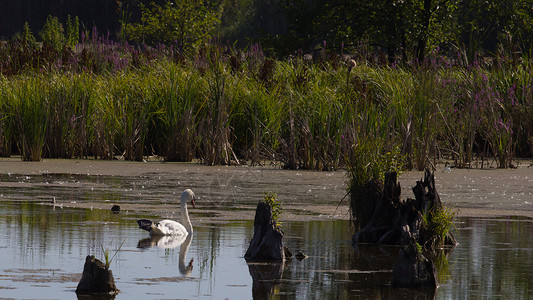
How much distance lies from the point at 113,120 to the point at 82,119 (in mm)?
572

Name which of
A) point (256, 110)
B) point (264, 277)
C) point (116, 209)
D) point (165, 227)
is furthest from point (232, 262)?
point (256, 110)

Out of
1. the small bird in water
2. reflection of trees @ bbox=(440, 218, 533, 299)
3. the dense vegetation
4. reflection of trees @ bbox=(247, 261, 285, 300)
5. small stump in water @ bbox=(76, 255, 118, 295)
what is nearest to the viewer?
small stump in water @ bbox=(76, 255, 118, 295)

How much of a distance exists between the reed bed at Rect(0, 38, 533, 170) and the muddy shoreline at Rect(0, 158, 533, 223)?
407mm

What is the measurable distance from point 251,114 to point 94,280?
32.1 ft

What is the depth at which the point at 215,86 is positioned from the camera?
15.9 m

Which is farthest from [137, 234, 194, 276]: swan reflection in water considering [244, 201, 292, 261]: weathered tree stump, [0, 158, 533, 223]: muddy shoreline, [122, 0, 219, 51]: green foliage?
[122, 0, 219, 51]: green foliage

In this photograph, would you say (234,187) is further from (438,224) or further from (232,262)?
(232,262)

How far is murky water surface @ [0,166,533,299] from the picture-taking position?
6723 mm

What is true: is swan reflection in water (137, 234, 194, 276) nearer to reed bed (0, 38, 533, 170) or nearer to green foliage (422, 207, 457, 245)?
green foliage (422, 207, 457, 245)

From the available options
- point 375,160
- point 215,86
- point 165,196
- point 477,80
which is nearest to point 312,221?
point 375,160

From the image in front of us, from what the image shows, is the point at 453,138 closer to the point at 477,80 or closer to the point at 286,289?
the point at 477,80

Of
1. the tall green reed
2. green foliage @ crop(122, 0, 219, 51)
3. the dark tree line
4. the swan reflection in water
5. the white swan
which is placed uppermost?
green foliage @ crop(122, 0, 219, 51)

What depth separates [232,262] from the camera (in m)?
7.65

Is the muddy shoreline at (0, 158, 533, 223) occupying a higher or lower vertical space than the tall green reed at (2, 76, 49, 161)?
lower
